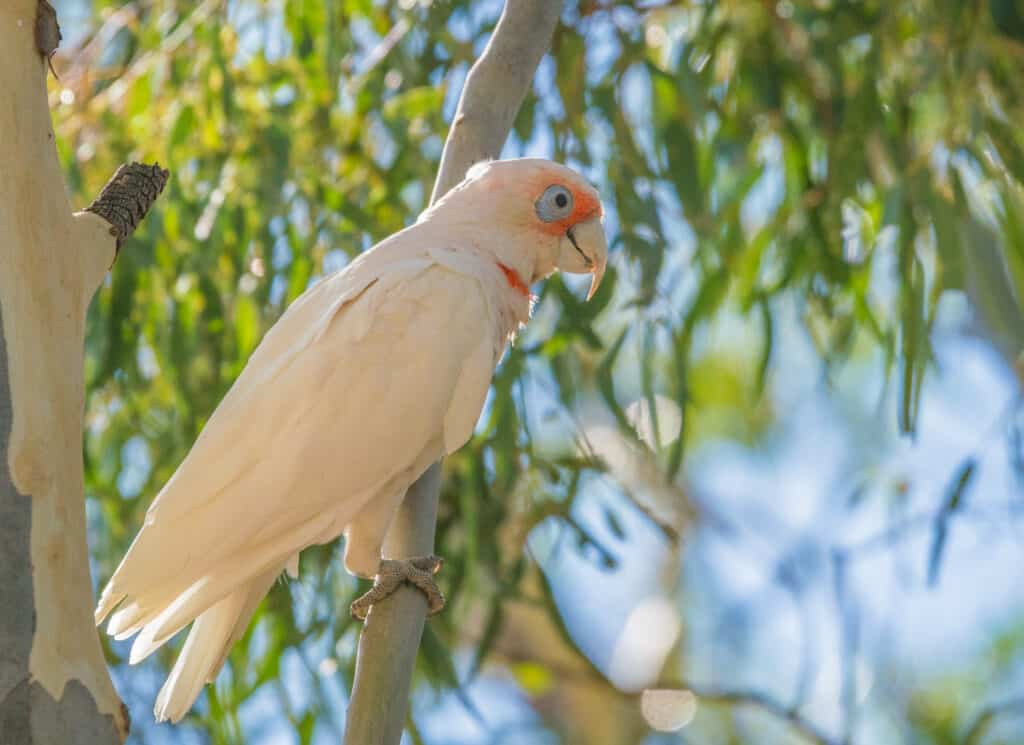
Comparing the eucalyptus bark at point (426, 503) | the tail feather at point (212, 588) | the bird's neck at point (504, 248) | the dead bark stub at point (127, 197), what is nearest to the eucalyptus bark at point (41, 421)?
the dead bark stub at point (127, 197)

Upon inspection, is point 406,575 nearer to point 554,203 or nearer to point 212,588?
point 212,588

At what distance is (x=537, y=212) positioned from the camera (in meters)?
1.97

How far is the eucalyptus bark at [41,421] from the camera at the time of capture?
3.72ft

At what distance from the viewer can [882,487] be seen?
3.16 metres

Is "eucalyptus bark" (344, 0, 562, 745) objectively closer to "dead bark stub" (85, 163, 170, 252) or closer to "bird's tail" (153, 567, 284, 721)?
"bird's tail" (153, 567, 284, 721)

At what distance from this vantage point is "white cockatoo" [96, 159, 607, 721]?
162 centimetres

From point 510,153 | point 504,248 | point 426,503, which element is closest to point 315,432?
point 426,503

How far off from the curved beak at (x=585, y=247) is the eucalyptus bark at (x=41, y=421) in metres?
0.80

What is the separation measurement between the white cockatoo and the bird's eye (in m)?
0.03

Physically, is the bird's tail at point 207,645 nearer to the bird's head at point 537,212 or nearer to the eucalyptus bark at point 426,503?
the eucalyptus bark at point 426,503

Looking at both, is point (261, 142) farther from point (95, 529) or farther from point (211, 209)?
point (95, 529)

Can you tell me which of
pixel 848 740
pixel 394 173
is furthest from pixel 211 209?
pixel 848 740

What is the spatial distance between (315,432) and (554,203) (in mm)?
479

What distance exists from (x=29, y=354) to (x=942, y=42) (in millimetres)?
1912
